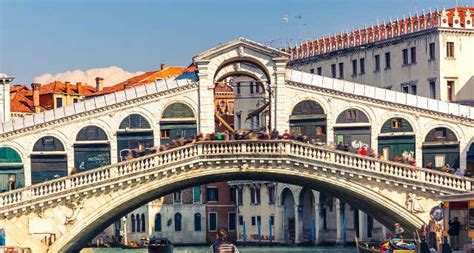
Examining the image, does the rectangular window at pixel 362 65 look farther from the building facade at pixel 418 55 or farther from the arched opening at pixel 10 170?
the arched opening at pixel 10 170

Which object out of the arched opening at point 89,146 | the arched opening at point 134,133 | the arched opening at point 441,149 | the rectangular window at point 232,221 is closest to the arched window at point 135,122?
the arched opening at point 134,133

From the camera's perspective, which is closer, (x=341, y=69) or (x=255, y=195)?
(x=341, y=69)

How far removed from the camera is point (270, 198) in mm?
83812

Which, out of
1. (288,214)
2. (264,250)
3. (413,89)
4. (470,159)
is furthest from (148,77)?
(470,159)

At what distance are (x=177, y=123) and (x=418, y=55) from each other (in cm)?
1712

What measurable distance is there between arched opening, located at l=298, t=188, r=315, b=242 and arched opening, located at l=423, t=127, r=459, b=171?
26.9 metres

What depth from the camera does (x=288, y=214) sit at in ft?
268

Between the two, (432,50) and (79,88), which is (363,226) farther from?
(79,88)

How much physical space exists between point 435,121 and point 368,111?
80.5 inches

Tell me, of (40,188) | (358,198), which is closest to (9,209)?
(40,188)

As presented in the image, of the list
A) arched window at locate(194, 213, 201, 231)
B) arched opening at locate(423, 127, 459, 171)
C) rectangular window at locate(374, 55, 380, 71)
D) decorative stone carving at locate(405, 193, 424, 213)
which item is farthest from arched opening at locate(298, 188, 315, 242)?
decorative stone carving at locate(405, 193, 424, 213)

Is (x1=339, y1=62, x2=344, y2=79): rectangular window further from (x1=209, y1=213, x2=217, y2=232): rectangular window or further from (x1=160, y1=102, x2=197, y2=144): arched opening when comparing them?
(x1=160, y1=102, x2=197, y2=144): arched opening

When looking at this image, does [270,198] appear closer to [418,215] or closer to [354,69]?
[354,69]

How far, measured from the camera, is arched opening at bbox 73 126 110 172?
5153cm
